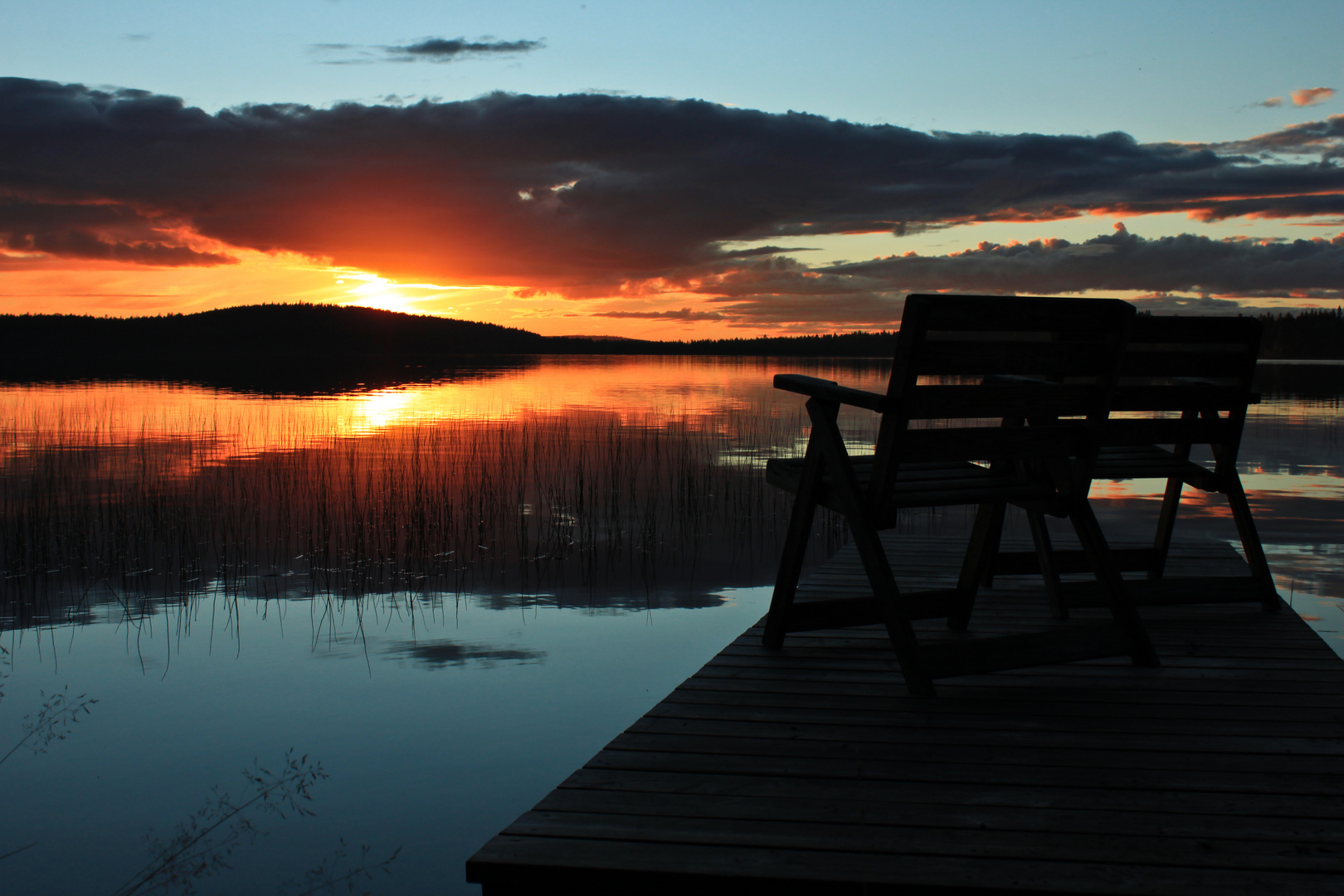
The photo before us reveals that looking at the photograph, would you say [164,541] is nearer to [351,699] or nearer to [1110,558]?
[351,699]

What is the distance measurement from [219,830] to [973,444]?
317 centimetres

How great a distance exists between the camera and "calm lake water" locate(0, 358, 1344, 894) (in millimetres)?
3586

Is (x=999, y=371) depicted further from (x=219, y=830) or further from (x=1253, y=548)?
(x=219, y=830)

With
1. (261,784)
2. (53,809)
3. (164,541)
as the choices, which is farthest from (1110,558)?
(164,541)

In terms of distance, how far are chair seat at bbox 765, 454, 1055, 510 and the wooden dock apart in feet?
2.19

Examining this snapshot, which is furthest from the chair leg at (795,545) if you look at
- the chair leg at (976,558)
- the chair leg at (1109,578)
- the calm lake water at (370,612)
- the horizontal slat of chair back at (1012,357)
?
the calm lake water at (370,612)

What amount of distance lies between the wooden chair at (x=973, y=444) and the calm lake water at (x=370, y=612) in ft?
5.69

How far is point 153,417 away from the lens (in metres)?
19.7

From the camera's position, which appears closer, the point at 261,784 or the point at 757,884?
the point at 757,884

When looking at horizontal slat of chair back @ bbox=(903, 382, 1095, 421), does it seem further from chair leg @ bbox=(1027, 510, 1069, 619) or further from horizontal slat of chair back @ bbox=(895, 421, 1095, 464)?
chair leg @ bbox=(1027, 510, 1069, 619)

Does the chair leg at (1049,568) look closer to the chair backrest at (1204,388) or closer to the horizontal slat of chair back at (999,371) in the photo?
the horizontal slat of chair back at (999,371)

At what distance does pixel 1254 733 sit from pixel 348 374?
4916 cm

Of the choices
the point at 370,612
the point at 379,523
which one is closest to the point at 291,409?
the point at 379,523

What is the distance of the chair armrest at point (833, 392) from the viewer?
2.99 meters
